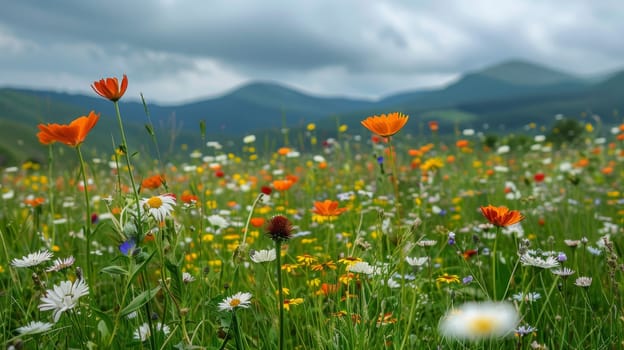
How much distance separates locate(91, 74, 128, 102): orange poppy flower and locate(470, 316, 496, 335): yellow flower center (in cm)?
97

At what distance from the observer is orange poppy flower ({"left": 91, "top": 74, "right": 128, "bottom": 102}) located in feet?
3.79

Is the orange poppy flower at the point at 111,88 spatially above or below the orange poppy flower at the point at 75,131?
above

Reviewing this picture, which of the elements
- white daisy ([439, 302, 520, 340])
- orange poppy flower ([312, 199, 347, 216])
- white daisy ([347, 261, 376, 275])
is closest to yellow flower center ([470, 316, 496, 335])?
white daisy ([439, 302, 520, 340])

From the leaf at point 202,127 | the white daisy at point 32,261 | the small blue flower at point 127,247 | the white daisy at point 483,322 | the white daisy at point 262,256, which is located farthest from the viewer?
the leaf at point 202,127

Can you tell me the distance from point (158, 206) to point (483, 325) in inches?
33.8

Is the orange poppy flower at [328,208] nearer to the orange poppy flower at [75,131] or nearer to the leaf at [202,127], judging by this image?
the leaf at [202,127]

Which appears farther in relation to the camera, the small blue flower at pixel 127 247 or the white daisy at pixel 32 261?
the white daisy at pixel 32 261

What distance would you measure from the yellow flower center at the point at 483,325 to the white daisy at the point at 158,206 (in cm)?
80

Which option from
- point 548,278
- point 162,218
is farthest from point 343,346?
point 548,278

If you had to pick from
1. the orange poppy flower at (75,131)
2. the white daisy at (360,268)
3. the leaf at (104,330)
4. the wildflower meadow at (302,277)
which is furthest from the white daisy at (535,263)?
the orange poppy flower at (75,131)

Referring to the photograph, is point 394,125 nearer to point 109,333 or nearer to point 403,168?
point 109,333

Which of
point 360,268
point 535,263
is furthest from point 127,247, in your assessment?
point 535,263

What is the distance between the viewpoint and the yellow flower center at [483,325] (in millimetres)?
563

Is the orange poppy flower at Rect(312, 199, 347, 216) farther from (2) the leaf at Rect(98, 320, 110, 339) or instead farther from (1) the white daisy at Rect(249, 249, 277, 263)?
(2) the leaf at Rect(98, 320, 110, 339)
